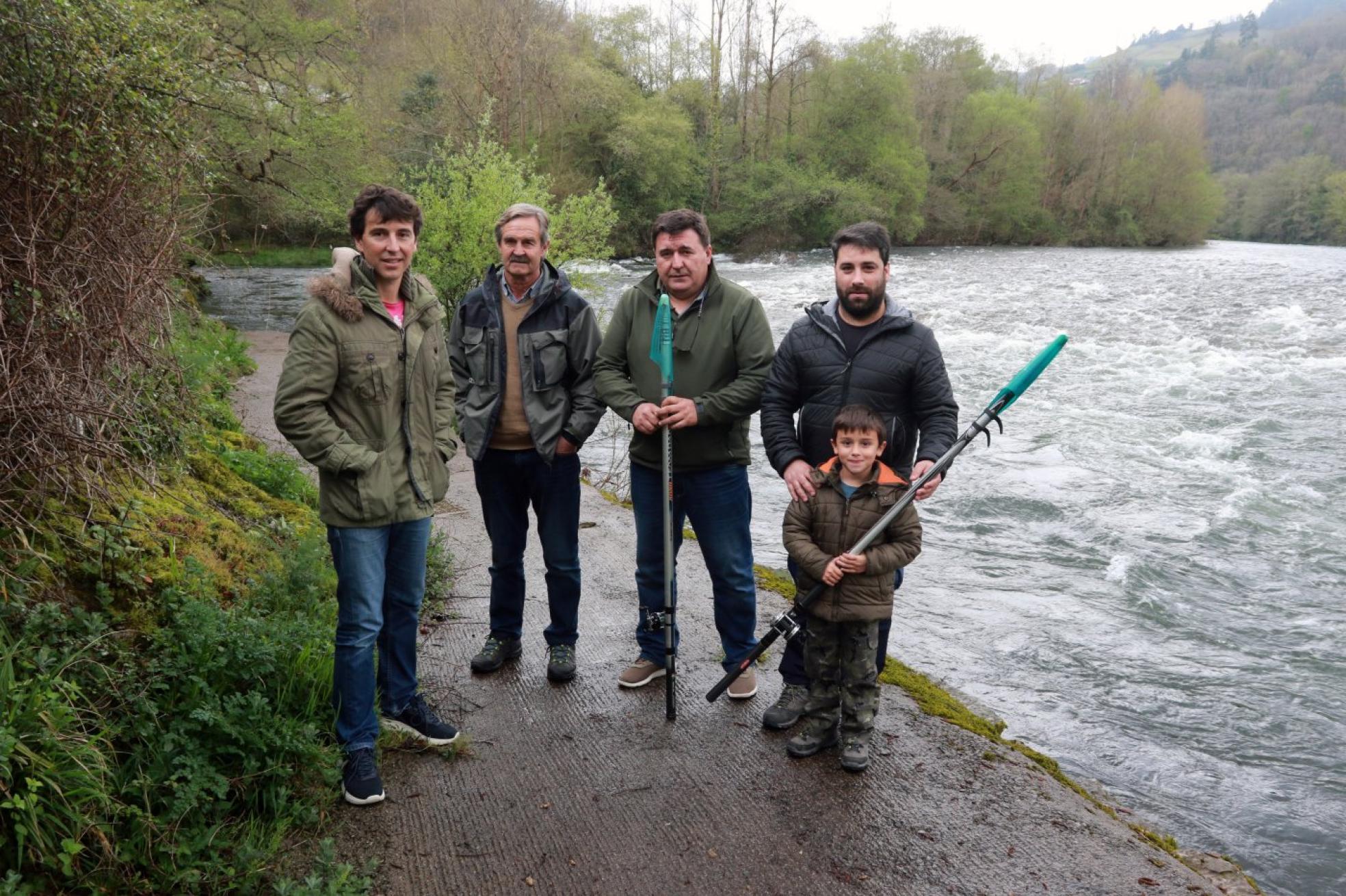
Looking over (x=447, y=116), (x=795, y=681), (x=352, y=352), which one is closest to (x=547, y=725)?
(x=795, y=681)

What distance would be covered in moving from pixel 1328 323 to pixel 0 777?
2000 centimetres

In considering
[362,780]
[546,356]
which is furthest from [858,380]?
[362,780]

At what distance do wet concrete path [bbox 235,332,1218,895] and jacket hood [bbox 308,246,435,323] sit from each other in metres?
1.71

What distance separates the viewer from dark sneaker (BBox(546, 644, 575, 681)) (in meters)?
4.10

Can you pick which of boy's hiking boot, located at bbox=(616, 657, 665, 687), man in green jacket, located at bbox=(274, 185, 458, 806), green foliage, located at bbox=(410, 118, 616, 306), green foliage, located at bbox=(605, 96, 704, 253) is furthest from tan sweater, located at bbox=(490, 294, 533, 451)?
green foliage, located at bbox=(605, 96, 704, 253)

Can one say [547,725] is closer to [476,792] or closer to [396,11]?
[476,792]

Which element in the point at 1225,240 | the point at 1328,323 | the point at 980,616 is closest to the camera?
the point at 980,616

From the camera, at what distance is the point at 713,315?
3762 millimetres

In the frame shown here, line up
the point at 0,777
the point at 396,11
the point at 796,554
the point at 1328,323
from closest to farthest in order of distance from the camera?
1. the point at 0,777
2. the point at 796,554
3. the point at 1328,323
4. the point at 396,11

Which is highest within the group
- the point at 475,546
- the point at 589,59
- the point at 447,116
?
the point at 589,59

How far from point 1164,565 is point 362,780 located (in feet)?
23.6

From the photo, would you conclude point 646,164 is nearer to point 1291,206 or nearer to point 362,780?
point 362,780

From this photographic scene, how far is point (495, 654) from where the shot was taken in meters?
4.18

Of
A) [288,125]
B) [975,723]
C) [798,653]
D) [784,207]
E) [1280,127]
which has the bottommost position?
[975,723]
